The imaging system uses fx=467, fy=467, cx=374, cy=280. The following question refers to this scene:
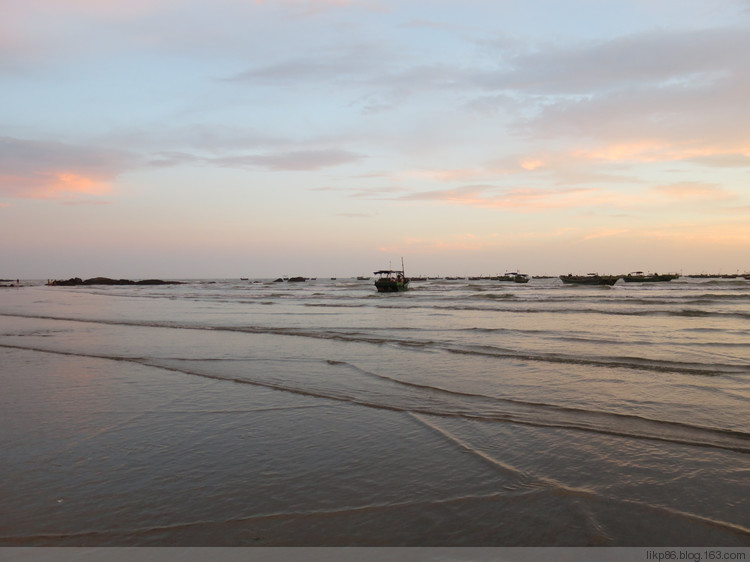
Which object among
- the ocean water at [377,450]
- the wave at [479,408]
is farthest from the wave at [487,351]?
the wave at [479,408]

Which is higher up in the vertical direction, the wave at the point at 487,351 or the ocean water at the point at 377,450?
the ocean water at the point at 377,450

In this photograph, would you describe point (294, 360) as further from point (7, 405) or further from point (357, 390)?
point (7, 405)

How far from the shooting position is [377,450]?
6047mm

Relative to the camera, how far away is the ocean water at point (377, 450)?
404cm

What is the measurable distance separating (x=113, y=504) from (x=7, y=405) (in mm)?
5515

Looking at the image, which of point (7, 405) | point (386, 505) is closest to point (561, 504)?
point (386, 505)

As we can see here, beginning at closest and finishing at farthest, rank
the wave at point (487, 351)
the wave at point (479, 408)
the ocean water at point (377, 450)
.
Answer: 1. the ocean water at point (377, 450)
2. the wave at point (479, 408)
3. the wave at point (487, 351)

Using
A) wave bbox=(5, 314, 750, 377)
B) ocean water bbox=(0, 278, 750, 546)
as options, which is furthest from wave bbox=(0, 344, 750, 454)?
wave bbox=(5, 314, 750, 377)

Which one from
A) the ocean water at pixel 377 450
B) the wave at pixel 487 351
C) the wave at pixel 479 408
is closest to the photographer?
the ocean water at pixel 377 450

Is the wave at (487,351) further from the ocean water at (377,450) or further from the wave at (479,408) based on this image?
the wave at (479,408)

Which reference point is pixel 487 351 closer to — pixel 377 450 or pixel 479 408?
pixel 479 408

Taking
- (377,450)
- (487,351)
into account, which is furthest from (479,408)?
(487,351)

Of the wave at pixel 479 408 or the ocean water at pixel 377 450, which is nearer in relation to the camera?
the ocean water at pixel 377 450

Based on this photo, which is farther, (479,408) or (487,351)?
(487,351)
